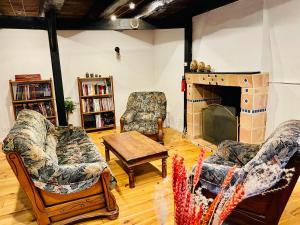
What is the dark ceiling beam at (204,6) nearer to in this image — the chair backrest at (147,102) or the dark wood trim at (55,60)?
the chair backrest at (147,102)

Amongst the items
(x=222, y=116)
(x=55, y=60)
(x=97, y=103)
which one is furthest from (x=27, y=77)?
(x=222, y=116)

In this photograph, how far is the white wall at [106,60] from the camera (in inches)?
173

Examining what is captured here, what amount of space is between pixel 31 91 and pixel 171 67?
2.88 meters

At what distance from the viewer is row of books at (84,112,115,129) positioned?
5.07 meters

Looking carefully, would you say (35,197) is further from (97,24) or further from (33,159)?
(97,24)

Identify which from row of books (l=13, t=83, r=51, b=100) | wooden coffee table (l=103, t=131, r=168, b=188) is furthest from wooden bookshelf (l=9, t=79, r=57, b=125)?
wooden coffee table (l=103, t=131, r=168, b=188)

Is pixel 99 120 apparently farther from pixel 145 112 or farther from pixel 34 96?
pixel 34 96

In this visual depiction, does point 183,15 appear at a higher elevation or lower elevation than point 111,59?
higher

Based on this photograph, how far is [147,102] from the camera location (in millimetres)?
4613

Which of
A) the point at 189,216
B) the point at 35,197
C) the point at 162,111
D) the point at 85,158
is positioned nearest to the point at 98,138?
the point at 162,111

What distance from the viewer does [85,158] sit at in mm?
2551

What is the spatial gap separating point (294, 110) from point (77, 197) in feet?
8.77

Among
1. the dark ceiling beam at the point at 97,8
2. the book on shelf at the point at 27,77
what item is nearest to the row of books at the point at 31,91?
the book on shelf at the point at 27,77

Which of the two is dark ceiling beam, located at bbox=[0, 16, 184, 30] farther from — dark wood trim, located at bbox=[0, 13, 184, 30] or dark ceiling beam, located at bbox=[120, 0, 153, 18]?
dark ceiling beam, located at bbox=[120, 0, 153, 18]
